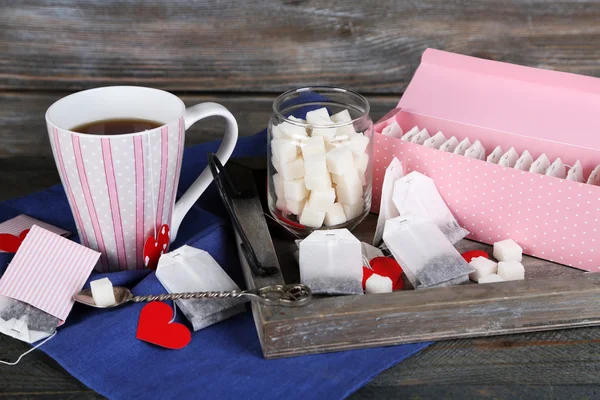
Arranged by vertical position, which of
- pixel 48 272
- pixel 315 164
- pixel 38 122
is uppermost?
pixel 315 164

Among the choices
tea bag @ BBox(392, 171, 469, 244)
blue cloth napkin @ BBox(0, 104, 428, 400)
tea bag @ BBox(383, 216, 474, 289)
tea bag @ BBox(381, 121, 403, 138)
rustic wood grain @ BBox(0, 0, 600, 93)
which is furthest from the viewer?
rustic wood grain @ BBox(0, 0, 600, 93)

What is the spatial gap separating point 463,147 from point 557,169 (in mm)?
124

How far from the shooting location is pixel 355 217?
93 centimetres

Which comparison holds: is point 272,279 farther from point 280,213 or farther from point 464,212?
point 464,212

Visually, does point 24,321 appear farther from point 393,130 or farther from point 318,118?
point 393,130

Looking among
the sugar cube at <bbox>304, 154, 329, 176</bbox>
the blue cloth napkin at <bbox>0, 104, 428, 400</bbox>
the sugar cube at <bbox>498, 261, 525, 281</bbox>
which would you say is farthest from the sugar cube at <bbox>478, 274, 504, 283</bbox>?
the sugar cube at <bbox>304, 154, 329, 176</bbox>

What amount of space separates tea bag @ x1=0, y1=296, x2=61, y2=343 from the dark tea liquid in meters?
0.21

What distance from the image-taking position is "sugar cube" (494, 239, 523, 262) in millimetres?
880

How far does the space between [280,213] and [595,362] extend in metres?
0.40

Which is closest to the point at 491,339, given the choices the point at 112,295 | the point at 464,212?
the point at 464,212

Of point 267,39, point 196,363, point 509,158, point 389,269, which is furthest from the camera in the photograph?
point 267,39

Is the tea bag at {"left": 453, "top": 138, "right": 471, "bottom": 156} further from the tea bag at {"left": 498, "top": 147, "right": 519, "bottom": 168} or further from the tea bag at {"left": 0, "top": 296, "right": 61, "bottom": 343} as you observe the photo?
the tea bag at {"left": 0, "top": 296, "right": 61, "bottom": 343}

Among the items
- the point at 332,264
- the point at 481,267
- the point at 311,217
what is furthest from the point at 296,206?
the point at 481,267

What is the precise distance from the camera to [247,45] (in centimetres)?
144
